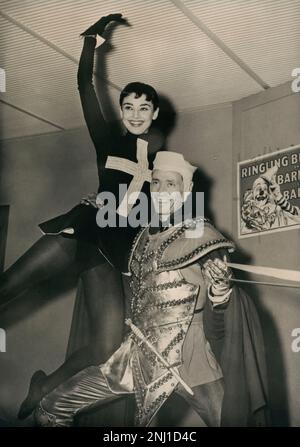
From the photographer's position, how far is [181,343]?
2.12 m

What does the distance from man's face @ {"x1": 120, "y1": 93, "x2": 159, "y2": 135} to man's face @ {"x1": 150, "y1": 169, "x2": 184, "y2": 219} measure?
0.22 meters

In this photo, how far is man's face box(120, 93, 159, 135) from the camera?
240 centimetres

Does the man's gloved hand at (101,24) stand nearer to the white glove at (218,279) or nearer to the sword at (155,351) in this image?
the white glove at (218,279)

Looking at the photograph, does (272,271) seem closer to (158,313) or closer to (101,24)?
(158,313)

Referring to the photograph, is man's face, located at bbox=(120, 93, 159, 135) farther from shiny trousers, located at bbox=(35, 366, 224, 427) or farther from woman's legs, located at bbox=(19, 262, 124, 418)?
shiny trousers, located at bbox=(35, 366, 224, 427)

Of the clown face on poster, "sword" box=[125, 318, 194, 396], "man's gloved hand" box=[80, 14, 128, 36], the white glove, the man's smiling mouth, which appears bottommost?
"sword" box=[125, 318, 194, 396]

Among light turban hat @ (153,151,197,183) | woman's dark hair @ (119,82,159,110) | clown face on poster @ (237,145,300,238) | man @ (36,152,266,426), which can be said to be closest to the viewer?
man @ (36,152,266,426)

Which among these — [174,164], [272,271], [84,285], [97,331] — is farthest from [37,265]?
[272,271]

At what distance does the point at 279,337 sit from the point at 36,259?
1.00m

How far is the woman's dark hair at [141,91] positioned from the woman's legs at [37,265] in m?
0.63

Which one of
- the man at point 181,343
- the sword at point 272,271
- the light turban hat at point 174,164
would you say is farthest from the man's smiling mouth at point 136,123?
the sword at point 272,271

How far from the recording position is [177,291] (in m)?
2.14

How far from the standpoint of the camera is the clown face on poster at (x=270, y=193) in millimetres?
2184

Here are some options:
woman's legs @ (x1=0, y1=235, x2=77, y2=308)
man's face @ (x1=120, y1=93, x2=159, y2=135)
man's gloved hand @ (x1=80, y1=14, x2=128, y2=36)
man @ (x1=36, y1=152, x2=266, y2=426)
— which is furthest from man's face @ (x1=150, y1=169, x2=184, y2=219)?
man's gloved hand @ (x1=80, y1=14, x2=128, y2=36)
